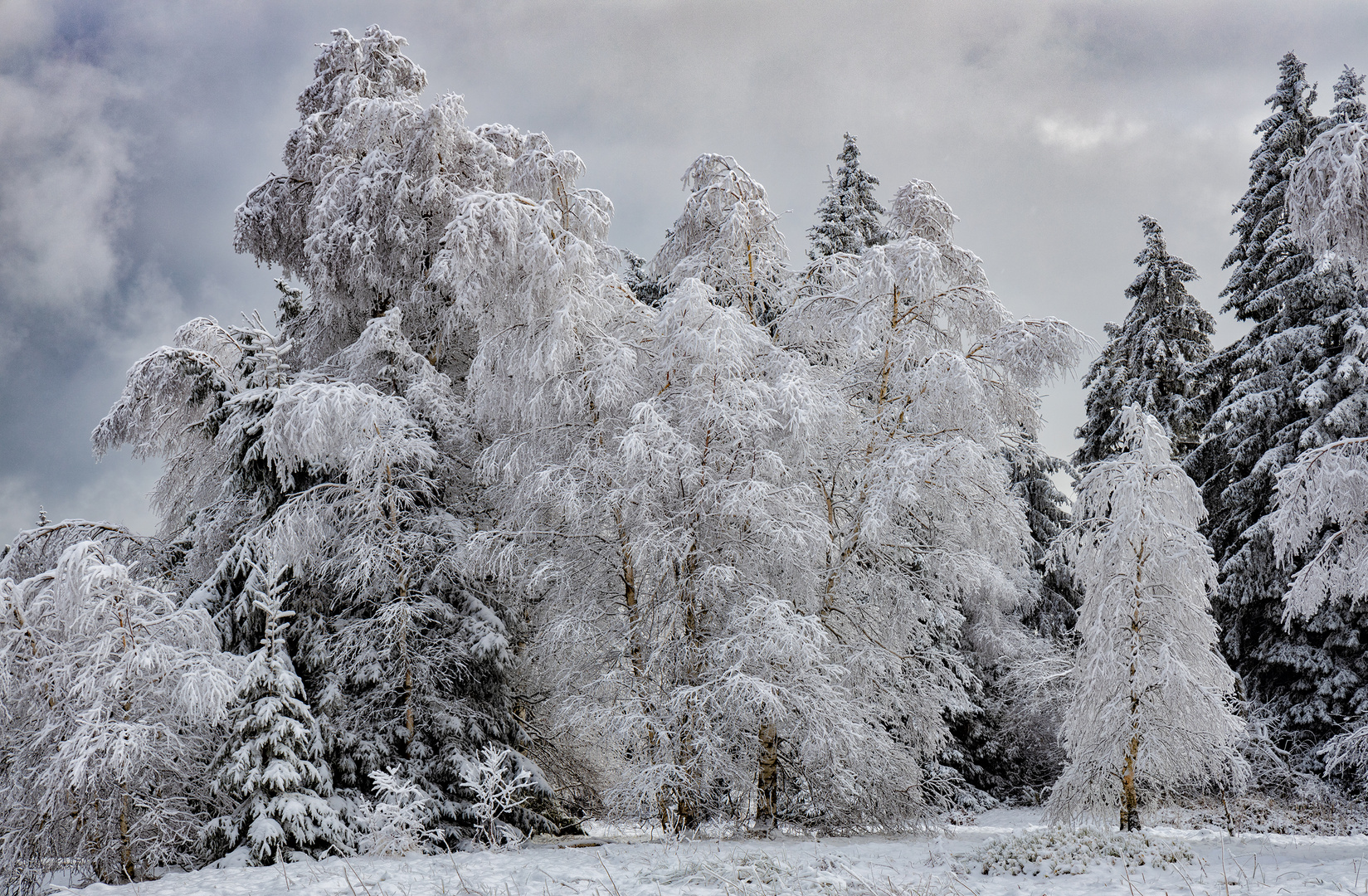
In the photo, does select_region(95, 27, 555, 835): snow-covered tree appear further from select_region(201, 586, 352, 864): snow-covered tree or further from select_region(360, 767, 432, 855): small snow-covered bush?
select_region(360, 767, 432, 855): small snow-covered bush

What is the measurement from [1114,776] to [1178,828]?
11.2 ft

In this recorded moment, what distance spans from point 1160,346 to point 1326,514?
11.5 m

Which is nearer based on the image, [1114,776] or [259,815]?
[259,815]

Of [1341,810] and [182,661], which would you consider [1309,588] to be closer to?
[1341,810]

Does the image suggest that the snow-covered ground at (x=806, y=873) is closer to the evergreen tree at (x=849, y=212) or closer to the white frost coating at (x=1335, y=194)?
the white frost coating at (x=1335, y=194)

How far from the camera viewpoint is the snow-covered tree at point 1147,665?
30.5 feet

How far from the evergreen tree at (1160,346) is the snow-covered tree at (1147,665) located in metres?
8.94

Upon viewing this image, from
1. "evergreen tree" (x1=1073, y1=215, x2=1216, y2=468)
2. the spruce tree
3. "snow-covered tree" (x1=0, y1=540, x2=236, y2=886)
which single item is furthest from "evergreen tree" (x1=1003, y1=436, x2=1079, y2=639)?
"snow-covered tree" (x1=0, y1=540, x2=236, y2=886)

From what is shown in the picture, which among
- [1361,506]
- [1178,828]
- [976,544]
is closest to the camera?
[1361,506]

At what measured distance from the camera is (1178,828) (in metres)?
11.9

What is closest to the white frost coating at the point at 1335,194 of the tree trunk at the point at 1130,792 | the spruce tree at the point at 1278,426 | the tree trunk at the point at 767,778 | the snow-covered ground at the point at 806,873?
the snow-covered ground at the point at 806,873

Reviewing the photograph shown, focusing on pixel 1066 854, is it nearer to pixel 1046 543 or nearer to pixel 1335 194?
pixel 1335 194

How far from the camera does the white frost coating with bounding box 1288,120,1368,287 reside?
715 cm

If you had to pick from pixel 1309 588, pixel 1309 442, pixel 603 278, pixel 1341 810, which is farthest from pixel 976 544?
pixel 1341 810
